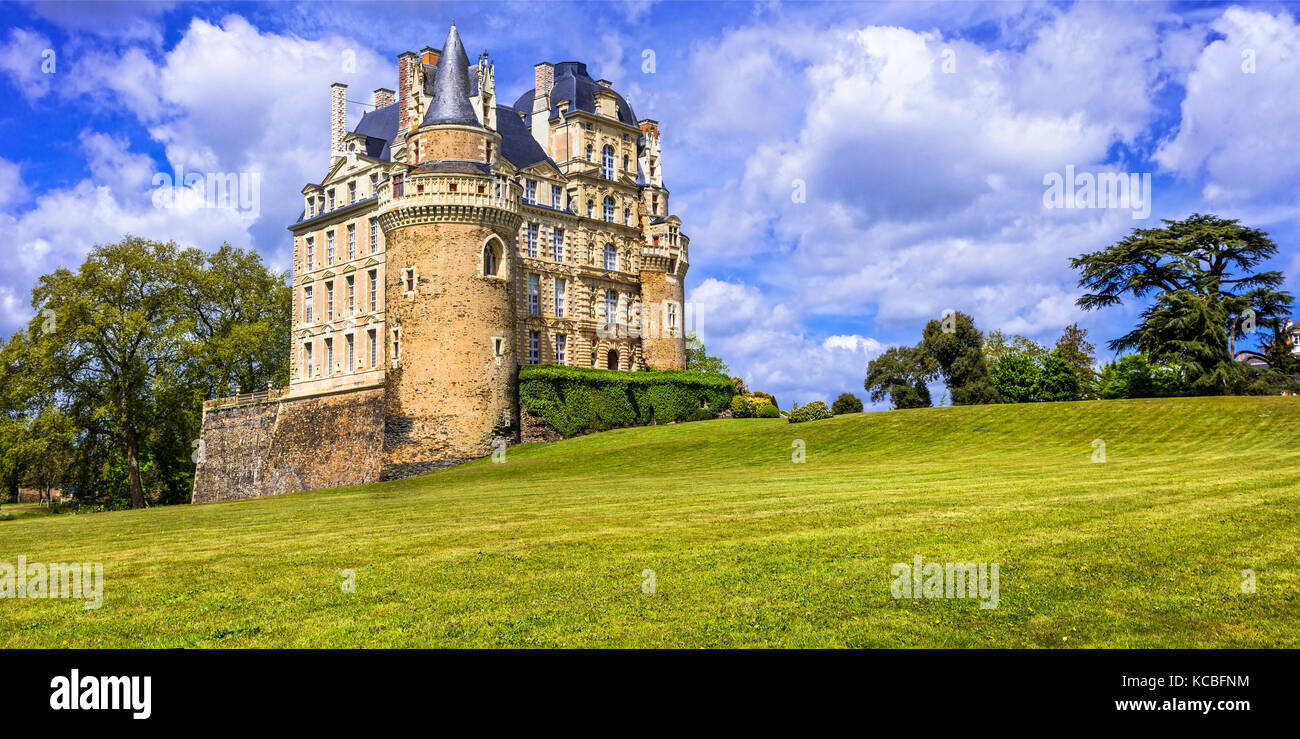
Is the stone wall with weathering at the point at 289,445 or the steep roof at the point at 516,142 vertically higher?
the steep roof at the point at 516,142

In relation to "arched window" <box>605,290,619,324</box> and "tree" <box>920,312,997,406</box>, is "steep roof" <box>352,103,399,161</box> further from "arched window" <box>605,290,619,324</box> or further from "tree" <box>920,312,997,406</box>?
"tree" <box>920,312,997,406</box>

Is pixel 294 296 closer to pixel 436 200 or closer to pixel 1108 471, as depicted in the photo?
pixel 436 200

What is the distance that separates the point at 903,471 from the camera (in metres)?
29.2

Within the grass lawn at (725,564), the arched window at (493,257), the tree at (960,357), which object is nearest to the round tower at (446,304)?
the arched window at (493,257)

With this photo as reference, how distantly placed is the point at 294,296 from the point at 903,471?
47.9 m

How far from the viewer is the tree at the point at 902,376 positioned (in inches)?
2347

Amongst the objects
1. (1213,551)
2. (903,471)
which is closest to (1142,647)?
(1213,551)

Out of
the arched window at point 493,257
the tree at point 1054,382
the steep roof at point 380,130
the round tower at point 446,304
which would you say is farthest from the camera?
the steep roof at point 380,130

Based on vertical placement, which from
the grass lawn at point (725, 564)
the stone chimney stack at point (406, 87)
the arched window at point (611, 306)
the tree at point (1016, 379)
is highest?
the stone chimney stack at point (406, 87)

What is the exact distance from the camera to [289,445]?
56.2 metres

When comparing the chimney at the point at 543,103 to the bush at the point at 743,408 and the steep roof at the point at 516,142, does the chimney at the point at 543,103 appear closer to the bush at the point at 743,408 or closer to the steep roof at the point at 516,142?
the steep roof at the point at 516,142

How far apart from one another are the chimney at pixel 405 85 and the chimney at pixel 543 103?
28.4 ft

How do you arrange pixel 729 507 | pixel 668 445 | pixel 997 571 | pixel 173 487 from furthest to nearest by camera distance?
pixel 173 487 < pixel 668 445 < pixel 729 507 < pixel 997 571

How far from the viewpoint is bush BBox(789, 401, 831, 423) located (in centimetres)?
5022
